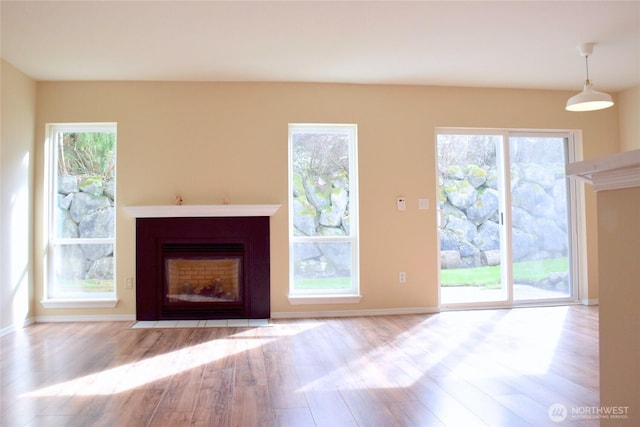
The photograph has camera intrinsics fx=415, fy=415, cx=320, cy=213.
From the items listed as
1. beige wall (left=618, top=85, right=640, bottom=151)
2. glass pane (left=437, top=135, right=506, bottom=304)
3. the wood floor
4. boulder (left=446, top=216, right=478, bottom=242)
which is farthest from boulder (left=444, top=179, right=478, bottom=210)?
beige wall (left=618, top=85, right=640, bottom=151)

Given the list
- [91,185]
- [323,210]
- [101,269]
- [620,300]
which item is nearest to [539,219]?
[323,210]

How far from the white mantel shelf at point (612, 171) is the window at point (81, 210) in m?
4.44

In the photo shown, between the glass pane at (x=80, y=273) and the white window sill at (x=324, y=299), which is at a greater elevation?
the glass pane at (x=80, y=273)

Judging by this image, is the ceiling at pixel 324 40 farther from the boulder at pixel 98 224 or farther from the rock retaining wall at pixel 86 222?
the boulder at pixel 98 224

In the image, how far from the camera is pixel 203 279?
4.44m

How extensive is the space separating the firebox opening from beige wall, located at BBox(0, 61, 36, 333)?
53.5 inches

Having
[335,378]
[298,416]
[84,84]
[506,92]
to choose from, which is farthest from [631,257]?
[84,84]

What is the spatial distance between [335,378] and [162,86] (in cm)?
346

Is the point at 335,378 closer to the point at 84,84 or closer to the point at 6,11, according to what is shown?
the point at 6,11

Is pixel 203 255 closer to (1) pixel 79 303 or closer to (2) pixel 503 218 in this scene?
(1) pixel 79 303

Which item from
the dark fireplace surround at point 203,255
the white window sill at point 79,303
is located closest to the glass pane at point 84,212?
the white window sill at point 79,303

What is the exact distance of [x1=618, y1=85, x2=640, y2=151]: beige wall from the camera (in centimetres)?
484

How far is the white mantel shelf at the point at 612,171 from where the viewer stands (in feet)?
2.86

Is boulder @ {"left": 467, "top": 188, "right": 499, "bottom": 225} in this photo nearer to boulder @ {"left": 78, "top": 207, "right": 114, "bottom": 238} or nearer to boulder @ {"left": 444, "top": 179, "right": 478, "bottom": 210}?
boulder @ {"left": 444, "top": 179, "right": 478, "bottom": 210}
